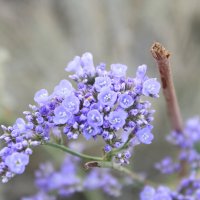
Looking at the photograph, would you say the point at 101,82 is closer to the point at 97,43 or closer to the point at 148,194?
the point at 148,194

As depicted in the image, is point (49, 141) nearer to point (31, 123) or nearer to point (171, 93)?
point (31, 123)

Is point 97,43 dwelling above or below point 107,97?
above

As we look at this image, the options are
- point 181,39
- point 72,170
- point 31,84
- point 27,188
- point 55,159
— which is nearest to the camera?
point 72,170

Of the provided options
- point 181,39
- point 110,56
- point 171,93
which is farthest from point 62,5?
point 171,93

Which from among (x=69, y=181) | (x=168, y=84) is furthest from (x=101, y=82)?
(x=69, y=181)

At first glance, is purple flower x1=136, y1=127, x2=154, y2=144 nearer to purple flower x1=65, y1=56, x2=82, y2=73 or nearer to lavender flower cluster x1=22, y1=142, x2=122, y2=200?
purple flower x1=65, y1=56, x2=82, y2=73

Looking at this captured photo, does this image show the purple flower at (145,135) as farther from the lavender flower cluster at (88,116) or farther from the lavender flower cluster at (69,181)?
the lavender flower cluster at (69,181)

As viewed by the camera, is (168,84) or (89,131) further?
(168,84)
